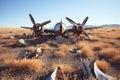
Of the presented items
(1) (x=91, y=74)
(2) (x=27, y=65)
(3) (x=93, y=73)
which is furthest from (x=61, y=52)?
(1) (x=91, y=74)

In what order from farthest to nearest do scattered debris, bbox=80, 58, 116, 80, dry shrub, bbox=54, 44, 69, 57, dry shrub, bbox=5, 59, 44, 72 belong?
1. dry shrub, bbox=54, 44, 69, 57
2. dry shrub, bbox=5, 59, 44, 72
3. scattered debris, bbox=80, 58, 116, 80

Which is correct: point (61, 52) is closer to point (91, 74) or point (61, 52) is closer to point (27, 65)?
point (27, 65)

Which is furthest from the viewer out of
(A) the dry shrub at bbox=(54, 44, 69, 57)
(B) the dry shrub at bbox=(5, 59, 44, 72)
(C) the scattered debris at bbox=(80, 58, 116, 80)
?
(A) the dry shrub at bbox=(54, 44, 69, 57)

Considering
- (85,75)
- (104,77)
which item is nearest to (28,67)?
(85,75)

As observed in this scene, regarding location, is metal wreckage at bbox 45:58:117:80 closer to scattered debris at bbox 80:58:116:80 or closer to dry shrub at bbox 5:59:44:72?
scattered debris at bbox 80:58:116:80

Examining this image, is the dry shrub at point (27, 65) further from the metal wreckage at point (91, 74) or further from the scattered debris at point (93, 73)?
the scattered debris at point (93, 73)

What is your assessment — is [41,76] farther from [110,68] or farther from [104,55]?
[104,55]

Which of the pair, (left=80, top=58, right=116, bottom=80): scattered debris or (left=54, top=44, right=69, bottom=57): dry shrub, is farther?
(left=54, top=44, right=69, bottom=57): dry shrub

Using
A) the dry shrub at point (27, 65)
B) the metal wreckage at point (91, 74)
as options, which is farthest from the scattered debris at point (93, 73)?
the dry shrub at point (27, 65)

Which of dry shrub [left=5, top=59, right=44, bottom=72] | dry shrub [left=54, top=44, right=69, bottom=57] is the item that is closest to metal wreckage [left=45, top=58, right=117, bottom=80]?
dry shrub [left=5, top=59, right=44, bottom=72]

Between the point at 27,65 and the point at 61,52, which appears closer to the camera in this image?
the point at 27,65

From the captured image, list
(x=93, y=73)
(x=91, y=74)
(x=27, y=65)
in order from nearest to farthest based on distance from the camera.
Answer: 1. (x=91, y=74)
2. (x=93, y=73)
3. (x=27, y=65)

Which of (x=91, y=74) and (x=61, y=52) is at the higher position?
(x=61, y=52)

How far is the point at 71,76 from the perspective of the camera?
1106 centimetres
